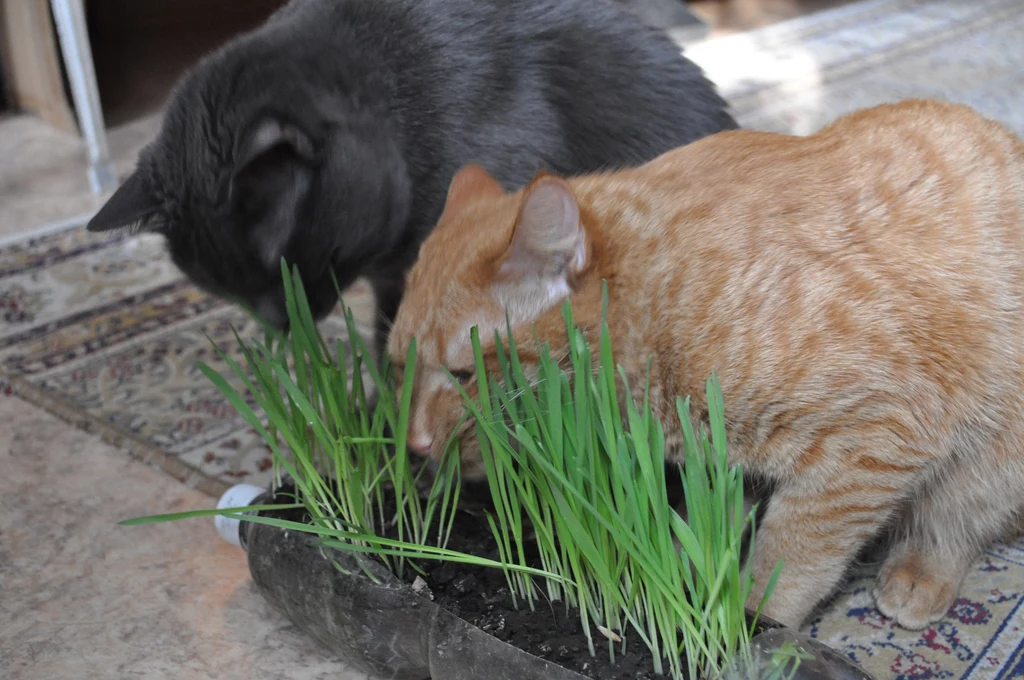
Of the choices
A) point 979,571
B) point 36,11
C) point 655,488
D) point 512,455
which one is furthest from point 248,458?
point 36,11

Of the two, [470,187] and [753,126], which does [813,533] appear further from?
[753,126]

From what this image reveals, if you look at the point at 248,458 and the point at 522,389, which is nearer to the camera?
the point at 522,389

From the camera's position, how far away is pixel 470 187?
122 cm

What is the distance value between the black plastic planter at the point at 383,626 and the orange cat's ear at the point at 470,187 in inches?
17.5

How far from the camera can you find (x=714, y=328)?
3.33 ft

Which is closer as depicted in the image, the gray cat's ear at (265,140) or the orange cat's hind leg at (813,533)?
the orange cat's hind leg at (813,533)

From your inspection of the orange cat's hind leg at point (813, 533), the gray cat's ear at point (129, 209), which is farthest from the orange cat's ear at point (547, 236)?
the gray cat's ear at point (129, 209)

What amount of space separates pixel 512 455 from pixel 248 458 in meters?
0.71

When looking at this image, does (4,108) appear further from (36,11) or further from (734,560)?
(734,560)

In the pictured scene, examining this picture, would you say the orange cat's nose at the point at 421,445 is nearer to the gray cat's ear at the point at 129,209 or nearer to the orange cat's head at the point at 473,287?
the orange cat's head at the point at 473,287

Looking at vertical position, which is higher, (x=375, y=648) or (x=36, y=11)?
(x=36, y=11)

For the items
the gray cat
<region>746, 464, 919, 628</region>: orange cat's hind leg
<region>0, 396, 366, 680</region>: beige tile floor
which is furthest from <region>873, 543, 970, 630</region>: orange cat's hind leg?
the gray cat

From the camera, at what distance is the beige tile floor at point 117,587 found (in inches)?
46.0

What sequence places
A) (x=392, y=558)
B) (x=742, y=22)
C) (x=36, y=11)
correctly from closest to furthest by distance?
(x=392, y=558), (x=36, y=11), (x=742, y=22)
